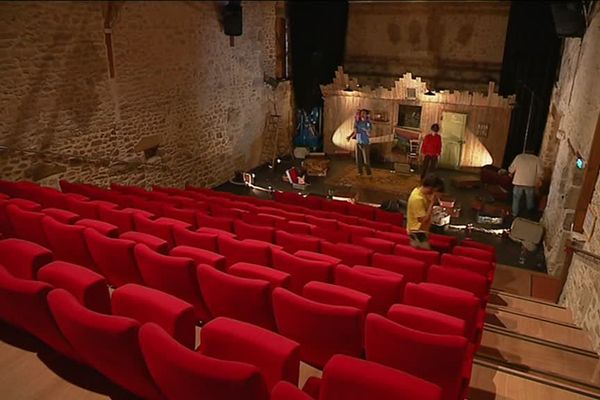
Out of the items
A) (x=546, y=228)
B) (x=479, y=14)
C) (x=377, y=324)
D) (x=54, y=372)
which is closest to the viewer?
(x=377, y=324)

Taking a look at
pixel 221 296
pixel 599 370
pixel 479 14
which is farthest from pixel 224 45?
pixel 599 370

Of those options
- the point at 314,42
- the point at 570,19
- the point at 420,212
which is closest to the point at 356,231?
the point at 420,212

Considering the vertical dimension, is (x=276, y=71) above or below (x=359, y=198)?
above

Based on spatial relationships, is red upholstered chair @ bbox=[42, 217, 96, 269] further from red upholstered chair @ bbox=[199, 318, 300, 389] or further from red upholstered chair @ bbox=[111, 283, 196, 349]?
red upholstered chair @ bbox=[199, 318, 300, 389]

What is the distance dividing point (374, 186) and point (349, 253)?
22.9 ft

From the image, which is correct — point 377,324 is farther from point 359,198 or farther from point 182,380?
point 359,198

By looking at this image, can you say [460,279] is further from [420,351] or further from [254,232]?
[254,232]

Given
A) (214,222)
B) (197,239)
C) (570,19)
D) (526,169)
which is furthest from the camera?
(526,169)

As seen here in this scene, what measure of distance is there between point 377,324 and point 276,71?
11.3 meters

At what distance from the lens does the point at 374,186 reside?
11.3m

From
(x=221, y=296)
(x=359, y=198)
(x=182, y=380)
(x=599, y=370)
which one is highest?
(x=182, y=380)

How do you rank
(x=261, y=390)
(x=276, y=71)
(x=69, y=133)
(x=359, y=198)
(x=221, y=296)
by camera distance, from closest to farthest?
(x=261, y=390) → (x=221, y=296) → (x=69, y=133) → (x=359, y=198) → (x=276, y=71)

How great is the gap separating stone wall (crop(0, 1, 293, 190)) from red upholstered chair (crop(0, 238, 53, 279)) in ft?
12.5

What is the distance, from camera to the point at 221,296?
10.3 feet
